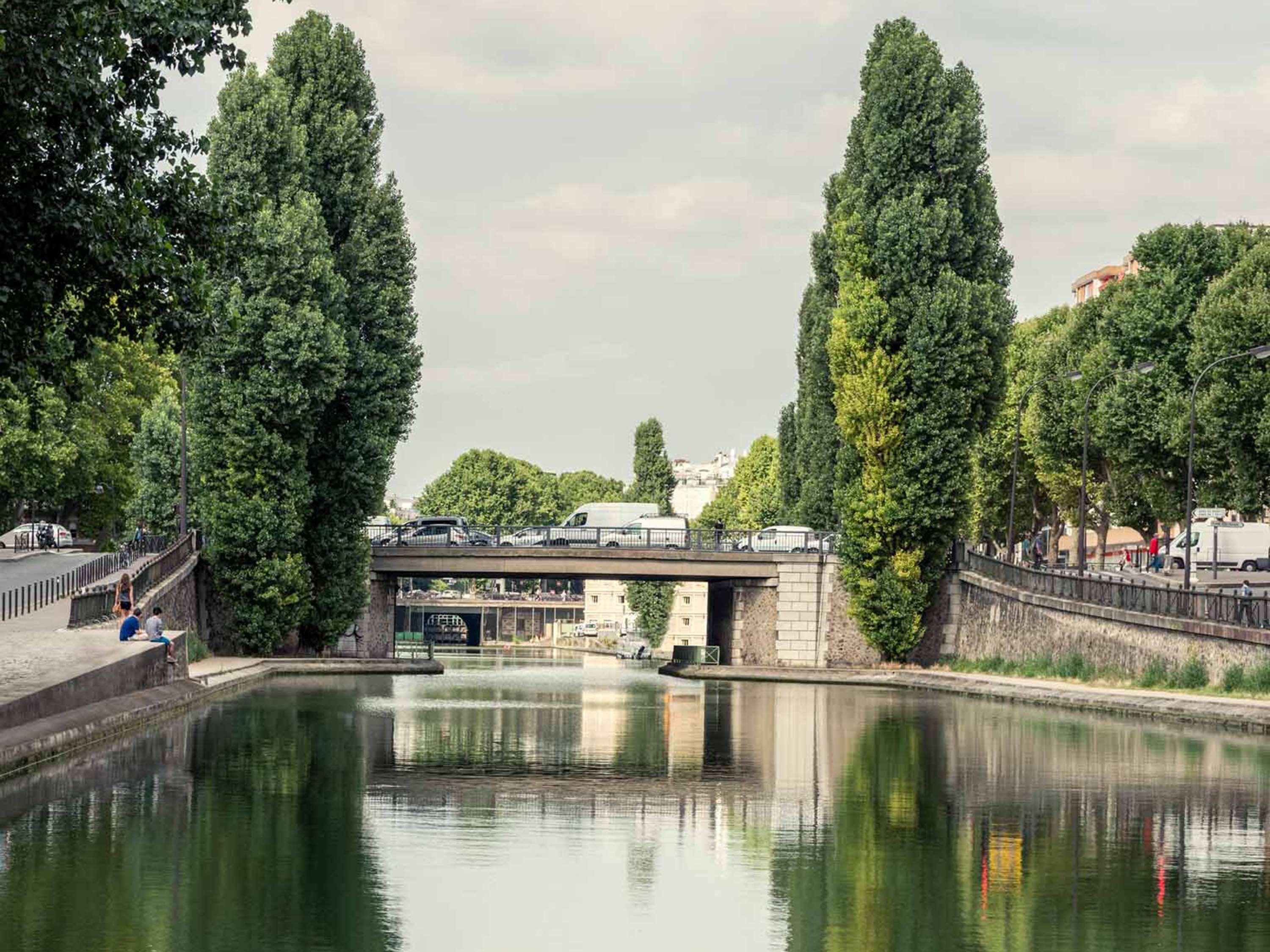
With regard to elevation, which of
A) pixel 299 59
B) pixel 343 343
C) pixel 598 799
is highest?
pixel 299 59

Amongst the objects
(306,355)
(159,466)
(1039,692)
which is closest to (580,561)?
(306,355)

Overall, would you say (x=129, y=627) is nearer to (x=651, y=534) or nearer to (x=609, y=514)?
(x=651, y=534)

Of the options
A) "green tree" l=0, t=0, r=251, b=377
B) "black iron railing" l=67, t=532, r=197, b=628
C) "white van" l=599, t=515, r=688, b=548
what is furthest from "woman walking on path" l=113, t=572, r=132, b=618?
"white van" l=599, t=515, r=688, b=548

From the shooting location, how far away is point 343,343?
188ft

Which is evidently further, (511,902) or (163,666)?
(163,666)

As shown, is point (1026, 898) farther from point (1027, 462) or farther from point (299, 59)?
point (1027, 462)

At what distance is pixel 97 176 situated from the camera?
2647 centimetres

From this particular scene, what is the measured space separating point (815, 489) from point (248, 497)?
1034 inches

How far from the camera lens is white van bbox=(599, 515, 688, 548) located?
7000 cm

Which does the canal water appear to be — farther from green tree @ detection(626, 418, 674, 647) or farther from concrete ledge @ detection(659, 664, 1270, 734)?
green tree @ detection(626, 418, 674, 647)

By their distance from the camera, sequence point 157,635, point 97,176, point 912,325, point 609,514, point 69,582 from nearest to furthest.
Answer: point 97,176, point 157,635, point 69,582, point 912,325, point 609,514

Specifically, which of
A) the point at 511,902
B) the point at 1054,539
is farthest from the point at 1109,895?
the point at 1054,539

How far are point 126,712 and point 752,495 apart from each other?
10831cm

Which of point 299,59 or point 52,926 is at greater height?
point 299,59
